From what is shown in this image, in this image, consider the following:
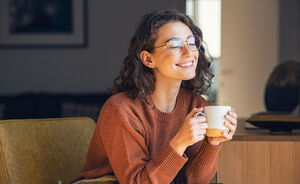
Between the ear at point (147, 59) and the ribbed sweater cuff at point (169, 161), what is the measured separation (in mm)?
325

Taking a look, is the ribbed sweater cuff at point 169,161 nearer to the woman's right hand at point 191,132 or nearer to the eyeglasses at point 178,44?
the woman's right hand at point 191,132

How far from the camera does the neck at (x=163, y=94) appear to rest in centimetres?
160

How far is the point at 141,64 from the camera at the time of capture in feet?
5.29

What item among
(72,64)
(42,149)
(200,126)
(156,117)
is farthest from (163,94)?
(72,64)

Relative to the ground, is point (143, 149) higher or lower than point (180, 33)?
A: lower

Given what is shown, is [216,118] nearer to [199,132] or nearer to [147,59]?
[199,132]

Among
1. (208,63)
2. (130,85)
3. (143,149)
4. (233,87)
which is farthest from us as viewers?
(233,87)

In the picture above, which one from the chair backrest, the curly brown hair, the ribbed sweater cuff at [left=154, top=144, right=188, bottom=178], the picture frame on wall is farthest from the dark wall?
the ribbed sweater cuff at [left=154, top=144, right=188, bottom=178]

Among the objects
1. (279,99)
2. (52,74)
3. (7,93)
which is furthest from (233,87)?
(279,99)

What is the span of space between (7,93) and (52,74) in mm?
442

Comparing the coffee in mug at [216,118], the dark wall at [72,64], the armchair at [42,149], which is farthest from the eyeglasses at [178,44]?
the dark wall at [72,64]

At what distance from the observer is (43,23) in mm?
4387

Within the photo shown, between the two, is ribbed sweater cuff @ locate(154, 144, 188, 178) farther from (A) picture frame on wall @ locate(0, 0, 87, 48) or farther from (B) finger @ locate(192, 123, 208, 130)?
(A) picture frame on wall @ locate(0, 0, 87, 48)

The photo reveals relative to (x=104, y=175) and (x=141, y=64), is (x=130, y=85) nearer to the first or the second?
(x=141, y=64)
